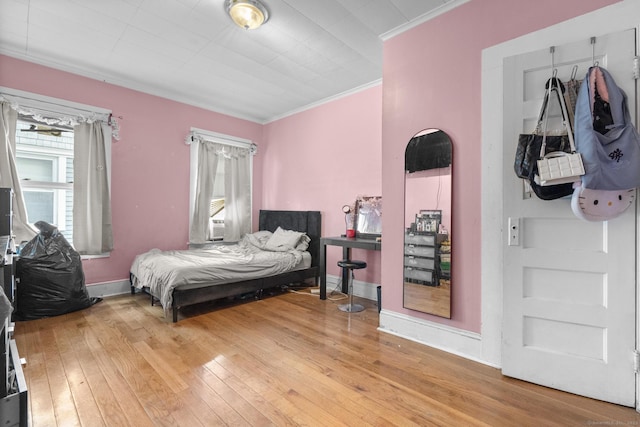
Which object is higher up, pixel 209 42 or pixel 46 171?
pixel 209 42

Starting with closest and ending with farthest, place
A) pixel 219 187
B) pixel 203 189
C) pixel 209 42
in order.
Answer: pixel 209 42
pixel 203 189
pixel 219 187

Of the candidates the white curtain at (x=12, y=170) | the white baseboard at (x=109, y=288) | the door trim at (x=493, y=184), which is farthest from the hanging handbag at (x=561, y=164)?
the white curtain at (x=12, y=170)

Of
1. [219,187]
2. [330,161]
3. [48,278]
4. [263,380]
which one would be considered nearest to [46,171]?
[48,278]

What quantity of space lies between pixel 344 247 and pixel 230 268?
4.53 ft

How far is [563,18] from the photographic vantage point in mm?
1921

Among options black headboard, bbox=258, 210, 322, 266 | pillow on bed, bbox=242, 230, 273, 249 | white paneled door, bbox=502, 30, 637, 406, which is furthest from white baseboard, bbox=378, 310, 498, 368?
pillow on bed, bbox=242, 230, 273, 249

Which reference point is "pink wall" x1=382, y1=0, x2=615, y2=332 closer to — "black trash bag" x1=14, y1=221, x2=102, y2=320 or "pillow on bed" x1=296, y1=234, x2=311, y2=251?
"pillow on bed" x1=296, y1=234, x2=311, y2=251

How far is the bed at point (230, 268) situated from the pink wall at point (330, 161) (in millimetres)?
269

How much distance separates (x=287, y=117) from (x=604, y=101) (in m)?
4.12

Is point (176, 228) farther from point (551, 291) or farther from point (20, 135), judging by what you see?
point (551, 291)

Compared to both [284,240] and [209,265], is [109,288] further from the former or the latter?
[284,240]

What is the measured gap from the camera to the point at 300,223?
4695 millimetres

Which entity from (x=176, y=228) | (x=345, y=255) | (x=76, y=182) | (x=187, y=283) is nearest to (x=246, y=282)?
(x=187, y=283)

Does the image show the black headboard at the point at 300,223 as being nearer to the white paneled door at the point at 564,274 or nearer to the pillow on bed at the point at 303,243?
the pillow on bed at the point at 303,243
